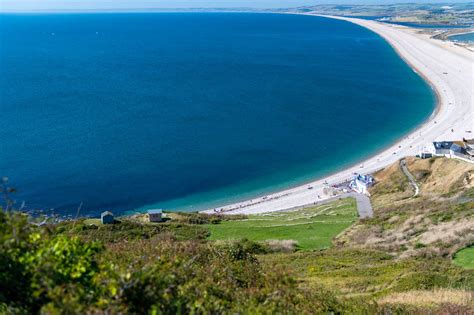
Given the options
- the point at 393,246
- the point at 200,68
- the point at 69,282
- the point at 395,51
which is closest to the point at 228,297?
the point at 69,282

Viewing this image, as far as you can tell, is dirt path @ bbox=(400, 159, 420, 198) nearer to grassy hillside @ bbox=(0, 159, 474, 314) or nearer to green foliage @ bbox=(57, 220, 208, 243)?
grassy hillside @ bbox=(0, 159, 474, 314)

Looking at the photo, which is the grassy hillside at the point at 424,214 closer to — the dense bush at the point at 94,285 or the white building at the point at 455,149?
the white building at the point at 455,149

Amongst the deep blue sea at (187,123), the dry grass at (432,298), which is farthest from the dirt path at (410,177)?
the dry grass at (432,298)

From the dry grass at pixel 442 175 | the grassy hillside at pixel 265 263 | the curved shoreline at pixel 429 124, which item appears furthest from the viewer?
the curved shoreline at pixel 429 124

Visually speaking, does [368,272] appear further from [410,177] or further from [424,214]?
[410,177]

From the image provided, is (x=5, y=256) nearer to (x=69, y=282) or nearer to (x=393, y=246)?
(x=69, y=282)
